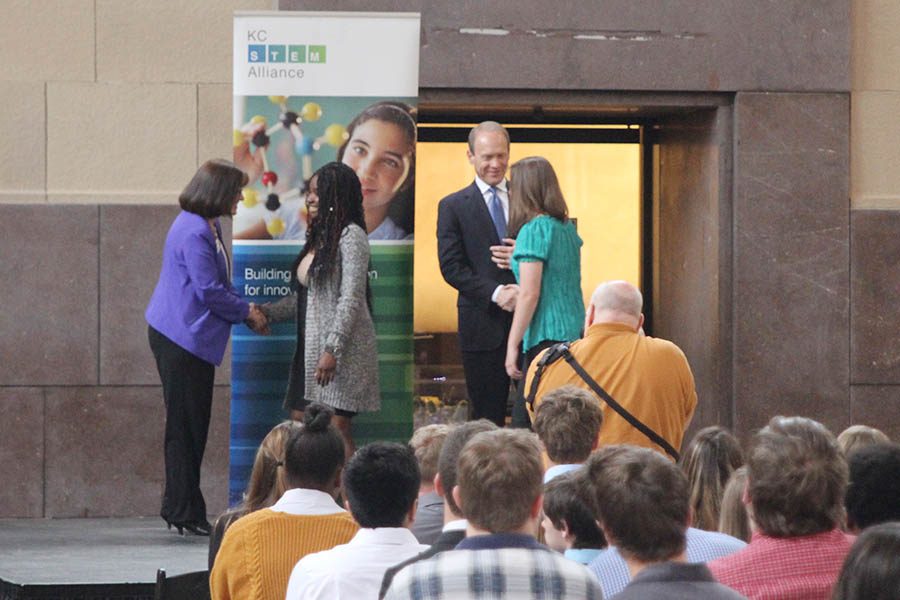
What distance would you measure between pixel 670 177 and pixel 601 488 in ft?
23.6

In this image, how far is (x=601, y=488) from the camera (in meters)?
3.42

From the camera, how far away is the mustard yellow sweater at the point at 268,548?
457cm

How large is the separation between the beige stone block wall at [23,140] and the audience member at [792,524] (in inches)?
249

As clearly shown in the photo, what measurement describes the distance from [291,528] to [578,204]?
626 cm

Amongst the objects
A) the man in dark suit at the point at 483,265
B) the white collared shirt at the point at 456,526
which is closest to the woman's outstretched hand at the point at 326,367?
the man in dark suit at the point at 483,265

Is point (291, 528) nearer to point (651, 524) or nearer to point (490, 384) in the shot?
point (651, 524)

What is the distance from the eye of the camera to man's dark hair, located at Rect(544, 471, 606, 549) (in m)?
4.33

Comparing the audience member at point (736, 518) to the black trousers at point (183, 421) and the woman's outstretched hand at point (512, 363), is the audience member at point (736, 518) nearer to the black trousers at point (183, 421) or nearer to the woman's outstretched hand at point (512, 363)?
the woman's outstretched hand at point (512, 363)

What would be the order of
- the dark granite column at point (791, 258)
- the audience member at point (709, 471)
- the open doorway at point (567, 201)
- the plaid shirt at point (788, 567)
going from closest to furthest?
1. the plaid shirt at point (788, 567)
2. the audience member at point (709, 471)
3. the dark granite column at point (791, 258)
4. the open doorway at point (567, 201)

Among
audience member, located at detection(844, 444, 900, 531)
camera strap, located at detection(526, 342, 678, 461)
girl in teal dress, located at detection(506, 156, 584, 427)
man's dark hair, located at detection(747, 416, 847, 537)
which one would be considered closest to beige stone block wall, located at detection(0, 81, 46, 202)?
girl in teal dress, located at detection(506, 156, 584, 427)

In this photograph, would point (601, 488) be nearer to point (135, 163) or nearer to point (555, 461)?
point (555, 461)

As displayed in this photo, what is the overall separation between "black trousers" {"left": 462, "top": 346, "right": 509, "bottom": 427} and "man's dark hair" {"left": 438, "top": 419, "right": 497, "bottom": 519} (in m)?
3.51

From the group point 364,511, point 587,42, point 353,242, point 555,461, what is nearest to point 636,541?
point 364,511

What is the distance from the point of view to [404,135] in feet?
25.9
